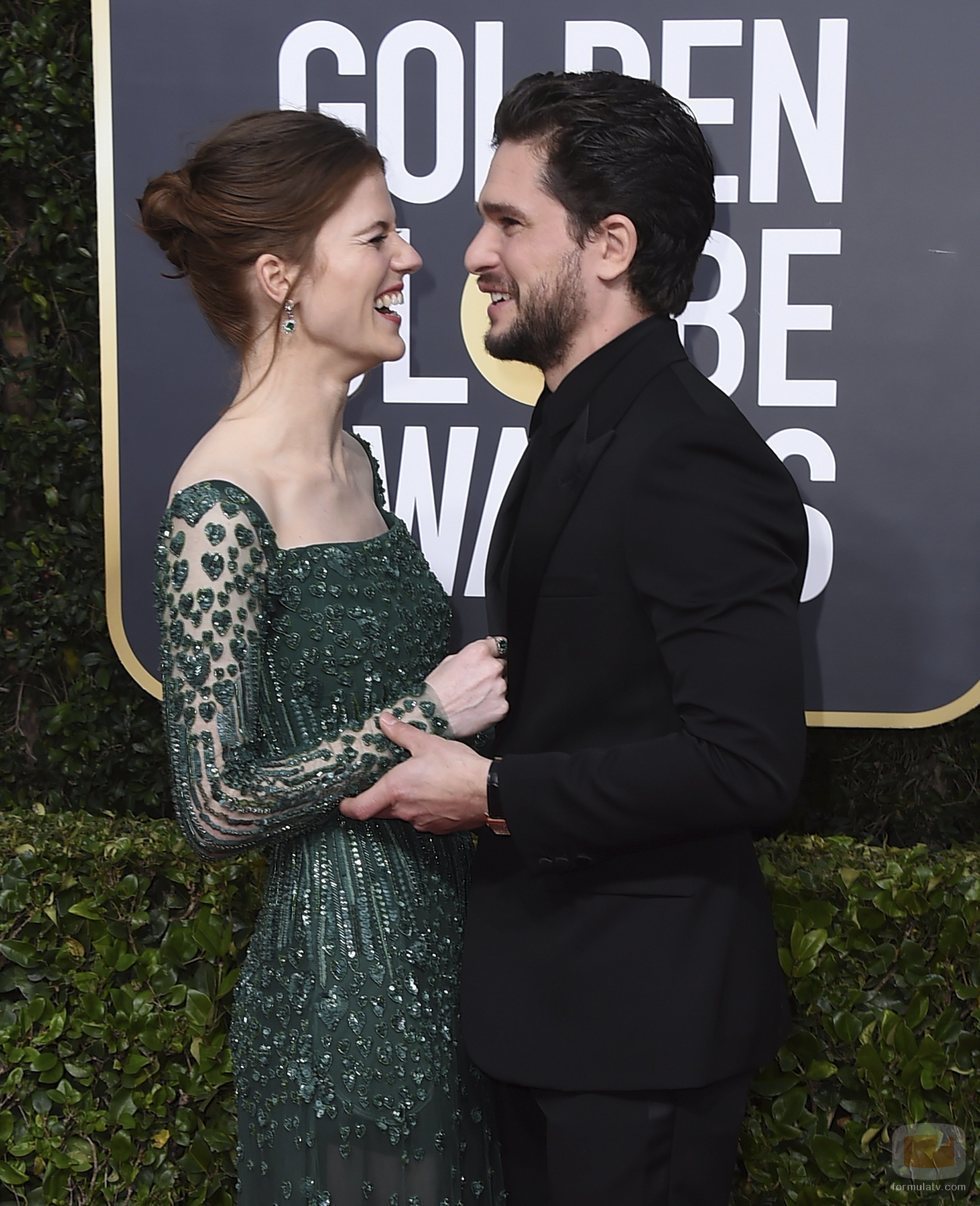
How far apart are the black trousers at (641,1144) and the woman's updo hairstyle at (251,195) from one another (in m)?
1.20

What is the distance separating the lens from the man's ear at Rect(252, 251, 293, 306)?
194cm

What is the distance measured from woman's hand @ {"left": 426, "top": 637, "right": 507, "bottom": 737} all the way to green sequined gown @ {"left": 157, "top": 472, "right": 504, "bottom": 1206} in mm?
26

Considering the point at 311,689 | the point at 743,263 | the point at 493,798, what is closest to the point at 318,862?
the point at 311,689

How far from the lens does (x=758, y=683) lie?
5.04 ft

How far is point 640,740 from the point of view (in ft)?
5.31

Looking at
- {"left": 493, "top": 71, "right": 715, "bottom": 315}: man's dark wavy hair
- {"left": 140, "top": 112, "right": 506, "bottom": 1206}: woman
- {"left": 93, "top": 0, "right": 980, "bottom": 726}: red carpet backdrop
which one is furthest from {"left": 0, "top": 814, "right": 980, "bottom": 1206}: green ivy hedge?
{"left": 493, "top": 71, "right": 715, "bottom": 315}: man's dark wavy hair

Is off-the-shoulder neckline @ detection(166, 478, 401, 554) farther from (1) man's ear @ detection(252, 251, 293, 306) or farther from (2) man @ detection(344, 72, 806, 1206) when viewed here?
(1) man's ear @ detection(252, 251, 293, 306)

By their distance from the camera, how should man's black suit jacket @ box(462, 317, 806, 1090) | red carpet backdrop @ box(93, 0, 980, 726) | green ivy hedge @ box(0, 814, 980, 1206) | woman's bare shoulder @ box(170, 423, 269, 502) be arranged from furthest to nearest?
red carpet backdrop @ box(93, 0, 980, 726)
green ivy hedge @ box(0, 814, 980, 1206)
woman's bare shoulder @ box(170, 423, 269, 502)
man's black suit jacket @ box(462, 317, 806, 1090)

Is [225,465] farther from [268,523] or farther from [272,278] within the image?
[272,278]

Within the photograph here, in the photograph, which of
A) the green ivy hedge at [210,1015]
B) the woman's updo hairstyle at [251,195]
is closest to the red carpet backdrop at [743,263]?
the green ivy hedge at [210,1015]

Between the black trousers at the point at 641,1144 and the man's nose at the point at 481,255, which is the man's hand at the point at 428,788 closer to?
the black trousers at the point at 641,1144

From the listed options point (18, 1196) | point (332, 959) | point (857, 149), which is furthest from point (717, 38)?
point (18, 1196)

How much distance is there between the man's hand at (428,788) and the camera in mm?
1666

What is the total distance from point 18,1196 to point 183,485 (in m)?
1.82
